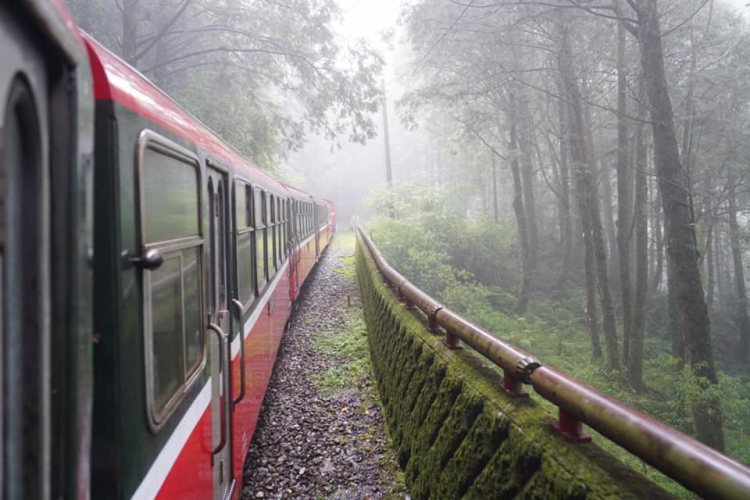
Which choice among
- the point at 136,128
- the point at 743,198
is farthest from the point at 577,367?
the point at 743,198

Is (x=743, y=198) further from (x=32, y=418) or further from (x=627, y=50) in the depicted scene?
(x=32, y=418)

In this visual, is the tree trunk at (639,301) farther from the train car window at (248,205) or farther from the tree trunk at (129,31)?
the tree trunk at (129,31)

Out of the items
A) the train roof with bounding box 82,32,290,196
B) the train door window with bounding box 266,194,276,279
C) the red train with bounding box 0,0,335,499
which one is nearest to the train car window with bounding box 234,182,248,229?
the red train with bounding box 0,0,335,499

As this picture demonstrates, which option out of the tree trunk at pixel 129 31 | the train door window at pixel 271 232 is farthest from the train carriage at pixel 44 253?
the tree trunk at pixel 129 31

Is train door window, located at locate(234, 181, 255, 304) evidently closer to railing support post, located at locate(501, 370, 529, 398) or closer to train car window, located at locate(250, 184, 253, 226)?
train car window, located at locate(250, 184, 253, 226)

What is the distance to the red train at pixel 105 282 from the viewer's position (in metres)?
0.82

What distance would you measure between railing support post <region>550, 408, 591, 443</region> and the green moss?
4 cm

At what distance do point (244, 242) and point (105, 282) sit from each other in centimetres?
294

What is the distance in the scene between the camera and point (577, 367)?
10.4 m

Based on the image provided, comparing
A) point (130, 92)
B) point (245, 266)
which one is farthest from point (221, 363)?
point (130, 92)

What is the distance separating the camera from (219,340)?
3008 mm

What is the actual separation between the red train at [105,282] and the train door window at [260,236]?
5.10 feet

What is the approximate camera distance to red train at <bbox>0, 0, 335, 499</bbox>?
32.2 inches

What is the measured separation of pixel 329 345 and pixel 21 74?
7.14 m
